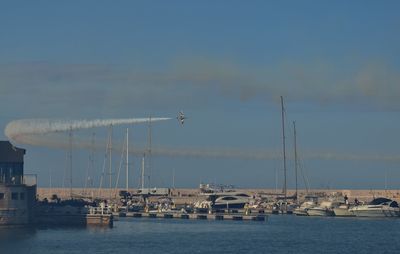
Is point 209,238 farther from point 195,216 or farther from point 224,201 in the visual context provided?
point 224,201

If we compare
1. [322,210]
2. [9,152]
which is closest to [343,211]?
[322,210]

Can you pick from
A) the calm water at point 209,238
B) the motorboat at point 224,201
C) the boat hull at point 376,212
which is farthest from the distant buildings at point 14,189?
the motorboat at point 224,201

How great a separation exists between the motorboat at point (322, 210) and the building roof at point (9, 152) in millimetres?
62233

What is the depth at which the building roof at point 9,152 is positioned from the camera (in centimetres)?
11400

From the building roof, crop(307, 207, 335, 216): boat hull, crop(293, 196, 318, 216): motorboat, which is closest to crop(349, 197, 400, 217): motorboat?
crop(307, 207, 335, 216): boat hull

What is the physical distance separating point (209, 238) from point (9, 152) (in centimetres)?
2534

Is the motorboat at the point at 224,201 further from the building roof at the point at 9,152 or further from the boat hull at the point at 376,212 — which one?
the building roof at the point at 9,152

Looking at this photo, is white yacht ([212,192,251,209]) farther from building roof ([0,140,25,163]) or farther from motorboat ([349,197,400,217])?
building roof ([0,140,25,163])

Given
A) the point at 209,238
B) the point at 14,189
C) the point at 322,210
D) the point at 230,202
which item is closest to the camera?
the point at 209,238

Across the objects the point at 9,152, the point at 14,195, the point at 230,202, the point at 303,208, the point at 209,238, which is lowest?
the point at 209,238

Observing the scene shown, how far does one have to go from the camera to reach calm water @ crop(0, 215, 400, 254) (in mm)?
97375

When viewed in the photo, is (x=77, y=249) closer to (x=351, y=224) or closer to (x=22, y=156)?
(x=22, y=156)

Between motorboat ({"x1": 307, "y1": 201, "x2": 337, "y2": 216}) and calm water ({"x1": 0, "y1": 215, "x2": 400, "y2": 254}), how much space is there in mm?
20266

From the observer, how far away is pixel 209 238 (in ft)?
364
